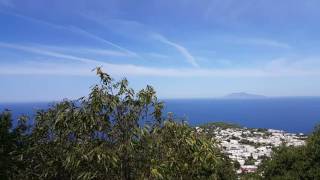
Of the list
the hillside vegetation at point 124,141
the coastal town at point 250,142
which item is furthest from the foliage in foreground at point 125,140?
the coastal town at point 250,142

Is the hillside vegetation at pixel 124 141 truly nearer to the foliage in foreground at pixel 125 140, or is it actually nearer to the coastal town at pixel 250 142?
the foliage in foreground at pixel 125 140

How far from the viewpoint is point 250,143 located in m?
79.3

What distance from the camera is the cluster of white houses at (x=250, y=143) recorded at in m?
55.8

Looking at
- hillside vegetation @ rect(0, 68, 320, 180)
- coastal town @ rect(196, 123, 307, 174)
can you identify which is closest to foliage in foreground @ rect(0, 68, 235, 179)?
hillside vegetation @ rect(0, 68, 320, 180)

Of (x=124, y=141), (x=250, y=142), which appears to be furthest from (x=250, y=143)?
(x=124, y=141)

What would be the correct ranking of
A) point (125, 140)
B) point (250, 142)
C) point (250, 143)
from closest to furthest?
1. point (125, 140)
2. point (250, 143)
3. point (250, 142)

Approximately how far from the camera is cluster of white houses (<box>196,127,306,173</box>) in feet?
183

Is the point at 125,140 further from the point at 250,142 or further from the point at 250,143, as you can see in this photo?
the point at 250,142

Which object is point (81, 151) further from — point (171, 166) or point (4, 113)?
point (4, 113)

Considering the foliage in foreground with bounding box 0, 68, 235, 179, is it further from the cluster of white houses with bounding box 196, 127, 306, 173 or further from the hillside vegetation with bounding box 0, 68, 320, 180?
the cluster of white houses with bounding box 196, 127, 306, 173

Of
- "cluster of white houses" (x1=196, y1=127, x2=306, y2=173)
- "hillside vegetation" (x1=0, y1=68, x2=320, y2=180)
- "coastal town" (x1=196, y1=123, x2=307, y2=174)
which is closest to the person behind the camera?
"hillside vegetation" (x1=0, y1=68, x2=320, y2=180)

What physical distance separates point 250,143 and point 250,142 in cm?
77

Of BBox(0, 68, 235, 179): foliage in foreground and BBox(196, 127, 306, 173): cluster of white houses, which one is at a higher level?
BBox(0, 68, 235, 179): foliage in foreground

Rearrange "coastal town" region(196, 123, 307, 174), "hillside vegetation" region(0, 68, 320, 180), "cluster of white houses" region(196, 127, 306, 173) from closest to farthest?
"hillside vegetation" region(0, 68, 320, 180), "coastal town" region(196, 123, 307, 174), "cluster of white houses" region(196, 127, 306, 173)
